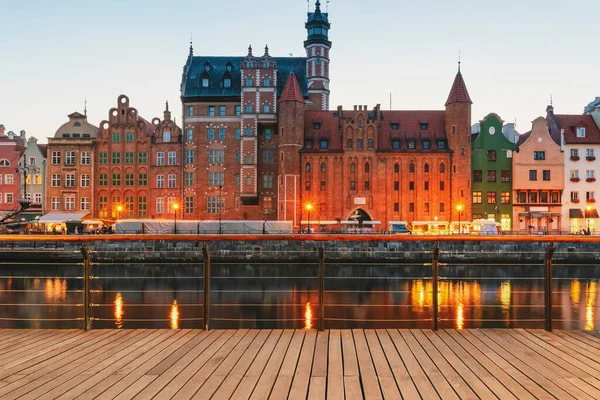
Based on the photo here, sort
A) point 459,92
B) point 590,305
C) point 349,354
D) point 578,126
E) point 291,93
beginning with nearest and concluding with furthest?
1. point 349,354
2. point 590,305
3. point 291,93
4. point 459,92
5. point 578,126

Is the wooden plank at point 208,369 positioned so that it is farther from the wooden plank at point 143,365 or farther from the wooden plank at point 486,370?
the wooden plank at point 486,370

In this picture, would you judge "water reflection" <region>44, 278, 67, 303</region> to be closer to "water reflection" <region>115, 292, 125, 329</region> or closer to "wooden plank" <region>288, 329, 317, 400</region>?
"water reflection" <region>115, 292, 125, 329</region>

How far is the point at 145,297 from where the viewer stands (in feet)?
97.0

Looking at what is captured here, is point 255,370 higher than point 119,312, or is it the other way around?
point 255,370

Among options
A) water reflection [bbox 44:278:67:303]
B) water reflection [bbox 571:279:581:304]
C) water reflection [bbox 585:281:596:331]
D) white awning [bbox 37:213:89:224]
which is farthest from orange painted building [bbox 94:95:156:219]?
water reflection [bbox 585:281:596:331]

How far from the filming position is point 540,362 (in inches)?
278

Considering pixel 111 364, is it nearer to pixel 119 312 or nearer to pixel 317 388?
pixel 317 388

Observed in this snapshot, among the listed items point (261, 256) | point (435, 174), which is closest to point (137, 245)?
point (261, 256)

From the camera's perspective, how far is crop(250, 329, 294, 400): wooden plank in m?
5.81

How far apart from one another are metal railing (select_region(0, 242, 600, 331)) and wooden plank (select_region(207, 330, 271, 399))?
22.2 feet

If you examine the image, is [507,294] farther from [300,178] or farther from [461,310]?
[300,178]

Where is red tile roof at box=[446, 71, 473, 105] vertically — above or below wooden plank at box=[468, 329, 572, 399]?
above

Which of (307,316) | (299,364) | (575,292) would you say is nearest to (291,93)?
(575,292)

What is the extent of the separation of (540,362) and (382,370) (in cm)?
235
